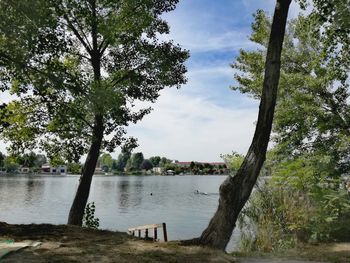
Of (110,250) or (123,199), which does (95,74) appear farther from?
(123,199)

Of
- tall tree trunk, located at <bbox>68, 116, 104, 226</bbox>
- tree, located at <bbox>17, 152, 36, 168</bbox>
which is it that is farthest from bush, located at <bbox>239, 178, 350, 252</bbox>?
tree, located at <bbox>17, 152, 36, 168</bbox>

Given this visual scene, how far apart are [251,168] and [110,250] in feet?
12.5

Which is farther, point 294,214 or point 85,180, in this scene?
point 85,180

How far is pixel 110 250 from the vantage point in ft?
28.7

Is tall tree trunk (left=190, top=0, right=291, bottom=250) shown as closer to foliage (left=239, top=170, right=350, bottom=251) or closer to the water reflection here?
foliage (left=239, top=170, right=350, bottom=251)

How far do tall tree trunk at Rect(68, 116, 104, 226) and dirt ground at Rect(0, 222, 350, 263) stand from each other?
15.6 ft

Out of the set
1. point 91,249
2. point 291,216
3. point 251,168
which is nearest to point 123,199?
point 291,216

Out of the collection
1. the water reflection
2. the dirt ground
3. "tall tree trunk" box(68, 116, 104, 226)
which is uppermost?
"tall tree trunk" box(68, 116, 104, 226)

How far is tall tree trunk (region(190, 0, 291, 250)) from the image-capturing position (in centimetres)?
987

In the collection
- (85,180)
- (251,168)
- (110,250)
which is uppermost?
(251,168)

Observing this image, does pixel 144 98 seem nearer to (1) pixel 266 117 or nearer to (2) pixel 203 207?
(1) pixel 266 117

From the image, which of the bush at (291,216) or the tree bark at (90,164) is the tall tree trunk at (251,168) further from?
the tree bark at (90,164)

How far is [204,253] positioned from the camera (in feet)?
29.5

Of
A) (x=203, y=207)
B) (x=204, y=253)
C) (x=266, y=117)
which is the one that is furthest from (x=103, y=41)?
(x=203, y=207)
